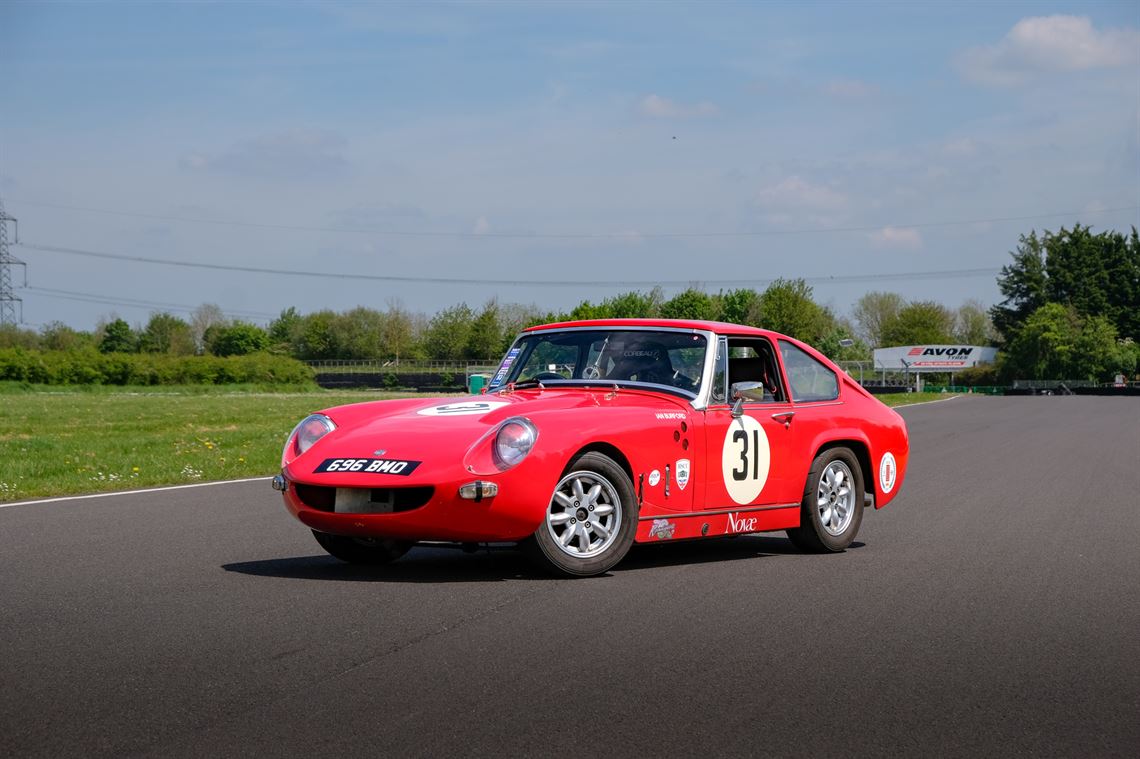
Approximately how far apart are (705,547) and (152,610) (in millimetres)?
3997

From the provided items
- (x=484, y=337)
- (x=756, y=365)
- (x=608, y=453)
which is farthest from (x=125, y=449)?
(x=484, y=337)

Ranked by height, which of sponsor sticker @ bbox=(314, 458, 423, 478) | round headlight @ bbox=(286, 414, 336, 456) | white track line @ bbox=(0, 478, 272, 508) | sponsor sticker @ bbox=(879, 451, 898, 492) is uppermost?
round headlight @ bbox=(286, 414, 336, 456)

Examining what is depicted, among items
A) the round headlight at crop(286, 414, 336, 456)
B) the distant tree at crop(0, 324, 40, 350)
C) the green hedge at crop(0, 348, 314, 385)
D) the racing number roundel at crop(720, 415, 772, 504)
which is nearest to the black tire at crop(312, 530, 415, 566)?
the round headlight at crop(286, 414, 336, 456)

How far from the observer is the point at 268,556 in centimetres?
818

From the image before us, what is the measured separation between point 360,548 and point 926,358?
10723 cm

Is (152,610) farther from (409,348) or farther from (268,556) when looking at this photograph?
(409,348)

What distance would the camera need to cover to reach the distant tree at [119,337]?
120 meters

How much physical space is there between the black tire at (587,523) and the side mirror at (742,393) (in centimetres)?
113

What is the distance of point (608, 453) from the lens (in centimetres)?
741

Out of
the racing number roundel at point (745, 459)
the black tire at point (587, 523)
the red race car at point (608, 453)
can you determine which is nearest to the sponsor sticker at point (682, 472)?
the red race car at point (608, 453)

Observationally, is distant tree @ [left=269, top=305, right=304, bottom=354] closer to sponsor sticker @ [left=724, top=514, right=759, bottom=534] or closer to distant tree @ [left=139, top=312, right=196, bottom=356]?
distant tree @ [left=139, top=312, right=196, bottom=356]

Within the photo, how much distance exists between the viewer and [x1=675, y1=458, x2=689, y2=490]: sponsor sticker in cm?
775

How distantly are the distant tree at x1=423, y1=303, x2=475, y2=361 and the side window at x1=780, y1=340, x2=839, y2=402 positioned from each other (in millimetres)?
106697

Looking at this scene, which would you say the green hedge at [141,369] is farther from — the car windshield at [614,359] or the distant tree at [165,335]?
the car windshield at [614,359]
